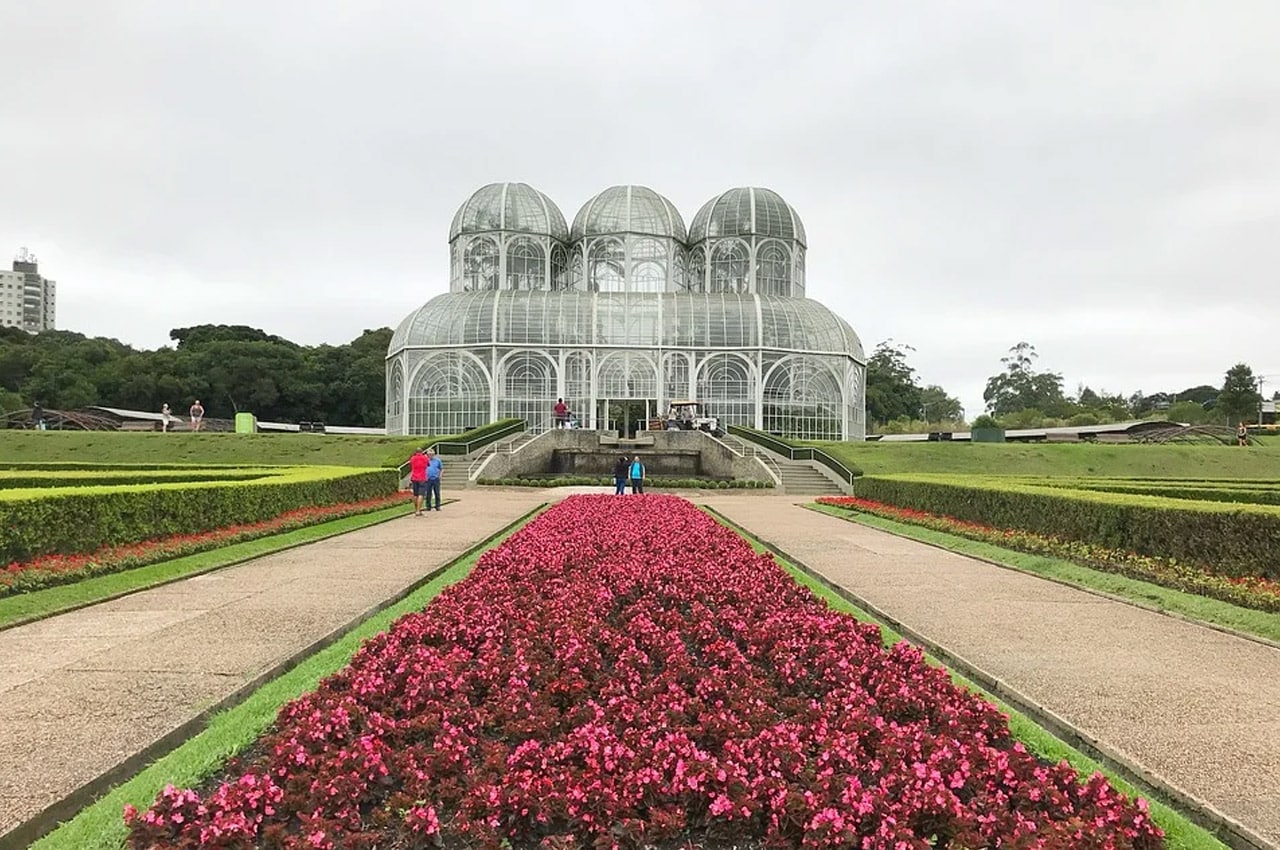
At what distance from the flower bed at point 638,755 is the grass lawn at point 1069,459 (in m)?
24.9

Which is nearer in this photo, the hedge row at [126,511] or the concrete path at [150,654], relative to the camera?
the concrete path at [150,654]

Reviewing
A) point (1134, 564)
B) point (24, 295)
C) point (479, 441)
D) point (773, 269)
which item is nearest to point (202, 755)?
point (1134, 564)

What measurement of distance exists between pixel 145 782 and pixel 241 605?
4437 millimetres

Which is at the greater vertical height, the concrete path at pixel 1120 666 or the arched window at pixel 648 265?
the arched window at pixel 648 265

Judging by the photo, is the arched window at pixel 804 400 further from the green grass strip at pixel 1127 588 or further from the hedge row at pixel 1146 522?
the green grass strip at pixel 1127 588

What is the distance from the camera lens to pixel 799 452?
107ft

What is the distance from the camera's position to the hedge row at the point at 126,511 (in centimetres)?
962

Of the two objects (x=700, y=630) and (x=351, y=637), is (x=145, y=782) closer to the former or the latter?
(x=351, y=637)

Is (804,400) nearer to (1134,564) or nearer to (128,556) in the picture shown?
(1134,564)

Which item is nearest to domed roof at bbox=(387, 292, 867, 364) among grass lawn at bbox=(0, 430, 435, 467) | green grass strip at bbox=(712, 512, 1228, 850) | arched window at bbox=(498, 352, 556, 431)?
arched window at bbox=(498, 352, 556, 431)

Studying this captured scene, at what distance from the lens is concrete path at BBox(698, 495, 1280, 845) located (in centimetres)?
420

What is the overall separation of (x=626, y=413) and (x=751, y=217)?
15.2 metres

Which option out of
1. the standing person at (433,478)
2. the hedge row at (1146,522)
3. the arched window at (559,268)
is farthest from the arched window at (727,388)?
the hedge row at (1146,522)

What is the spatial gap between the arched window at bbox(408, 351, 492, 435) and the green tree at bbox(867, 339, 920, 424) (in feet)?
157
